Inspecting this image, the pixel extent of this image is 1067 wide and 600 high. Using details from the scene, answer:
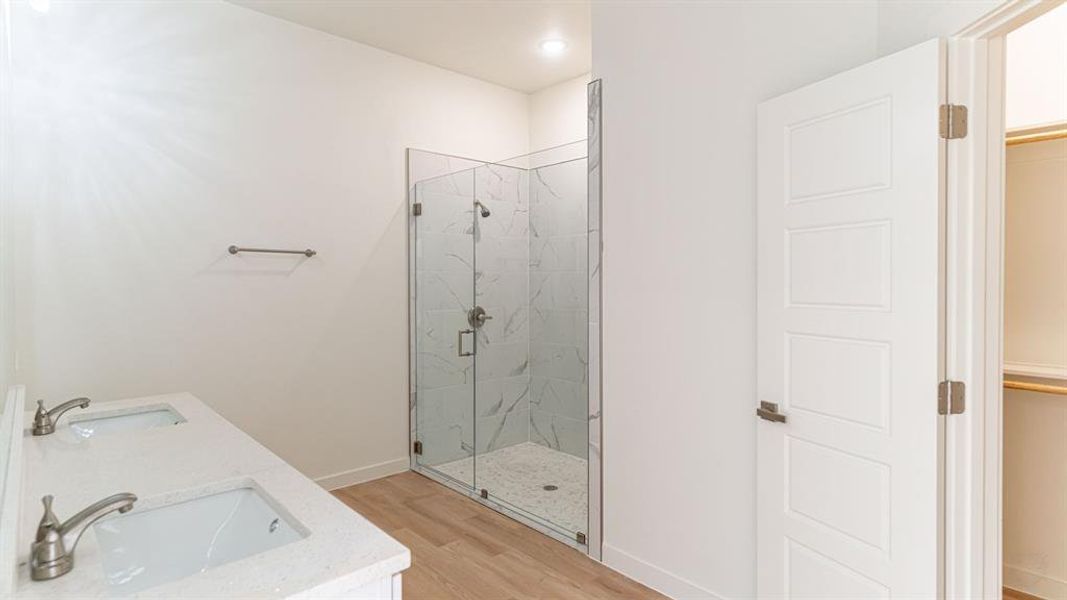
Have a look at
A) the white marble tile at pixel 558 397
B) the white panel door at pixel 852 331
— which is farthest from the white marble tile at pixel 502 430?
the white panel door at pixel 852 331

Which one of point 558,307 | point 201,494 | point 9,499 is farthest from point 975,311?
point 558,307

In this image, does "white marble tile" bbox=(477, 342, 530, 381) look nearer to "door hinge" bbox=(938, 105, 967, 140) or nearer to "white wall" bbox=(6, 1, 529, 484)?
"white wall" bbox=(6, 1, 529, 484)

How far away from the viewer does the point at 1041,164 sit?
2250 mm

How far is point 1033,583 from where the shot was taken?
89.7 inches

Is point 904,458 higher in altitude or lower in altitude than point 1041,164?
lower

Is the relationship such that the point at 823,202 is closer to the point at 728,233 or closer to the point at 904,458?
the point at 728,233

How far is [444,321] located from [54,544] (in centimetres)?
284

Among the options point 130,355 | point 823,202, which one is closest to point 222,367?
point 130,355

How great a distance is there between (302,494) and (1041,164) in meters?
2.90

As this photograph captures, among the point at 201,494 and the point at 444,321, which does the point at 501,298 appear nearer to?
the point at 444,321

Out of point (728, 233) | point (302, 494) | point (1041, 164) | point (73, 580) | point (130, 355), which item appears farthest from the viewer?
point (130, 355)

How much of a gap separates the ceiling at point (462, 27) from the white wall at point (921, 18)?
1.75 meters

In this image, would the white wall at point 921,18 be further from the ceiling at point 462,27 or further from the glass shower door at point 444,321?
the glass shower door at point 444,321

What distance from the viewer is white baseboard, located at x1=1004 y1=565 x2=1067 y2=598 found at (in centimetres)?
223
